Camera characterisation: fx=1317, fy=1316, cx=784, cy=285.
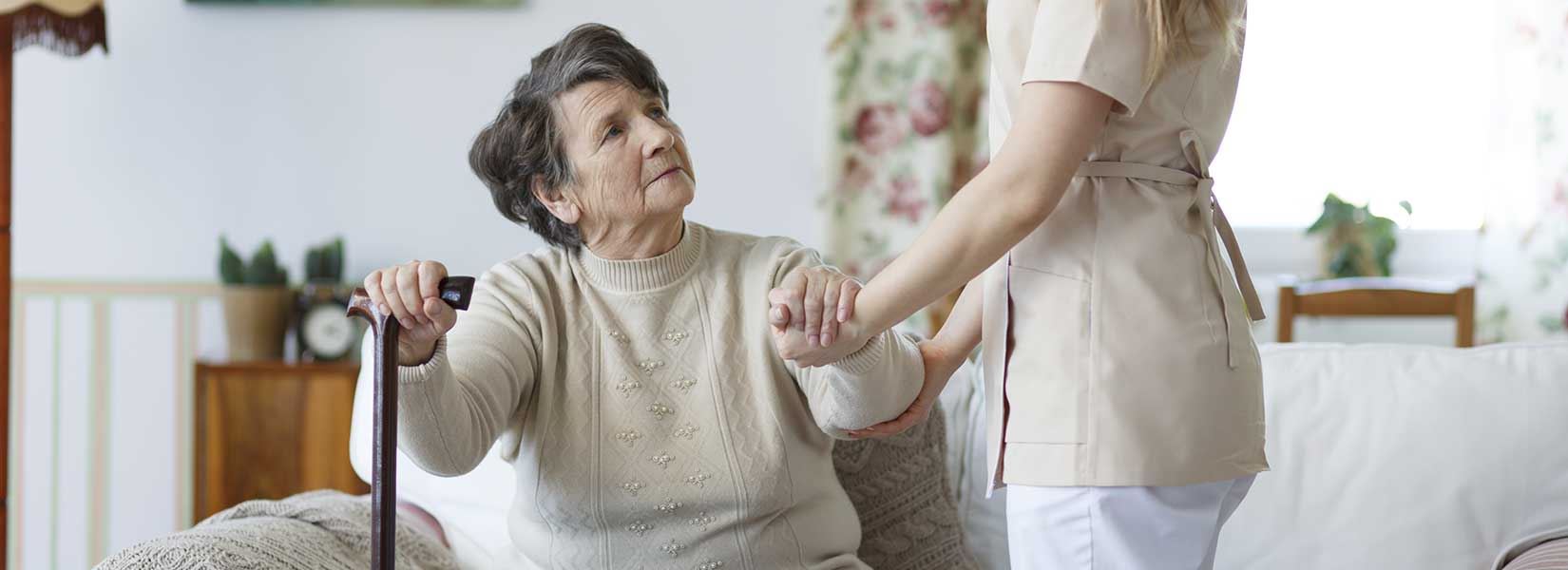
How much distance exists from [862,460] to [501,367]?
1.74 feet

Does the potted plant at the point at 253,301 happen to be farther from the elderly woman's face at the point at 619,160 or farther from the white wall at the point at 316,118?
the elderly woman's face at the point at 619,160

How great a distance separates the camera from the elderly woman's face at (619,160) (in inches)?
59.7

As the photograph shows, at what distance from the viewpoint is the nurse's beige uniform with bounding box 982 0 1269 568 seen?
1023 mm

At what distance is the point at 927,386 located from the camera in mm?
1466

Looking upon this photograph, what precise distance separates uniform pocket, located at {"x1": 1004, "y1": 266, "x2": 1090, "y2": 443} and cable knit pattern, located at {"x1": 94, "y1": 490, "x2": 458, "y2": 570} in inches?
32.3

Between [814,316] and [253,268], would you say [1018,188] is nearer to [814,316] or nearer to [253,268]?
[814,316]

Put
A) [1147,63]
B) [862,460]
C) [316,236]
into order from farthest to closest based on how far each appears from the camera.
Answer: [316,236] → [862,460] → [1147,63]

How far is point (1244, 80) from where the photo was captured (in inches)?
154

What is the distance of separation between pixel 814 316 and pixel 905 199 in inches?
91.5

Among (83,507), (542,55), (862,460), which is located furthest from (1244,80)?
(83,507)

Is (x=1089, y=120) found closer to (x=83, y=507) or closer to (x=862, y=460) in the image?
(x=862, y=460)

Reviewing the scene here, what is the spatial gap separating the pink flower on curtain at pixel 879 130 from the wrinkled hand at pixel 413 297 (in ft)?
7.55

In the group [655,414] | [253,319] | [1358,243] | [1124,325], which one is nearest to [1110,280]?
[1124,325]

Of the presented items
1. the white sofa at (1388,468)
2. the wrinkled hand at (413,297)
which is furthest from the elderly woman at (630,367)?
the white sofa at (1388,468)
